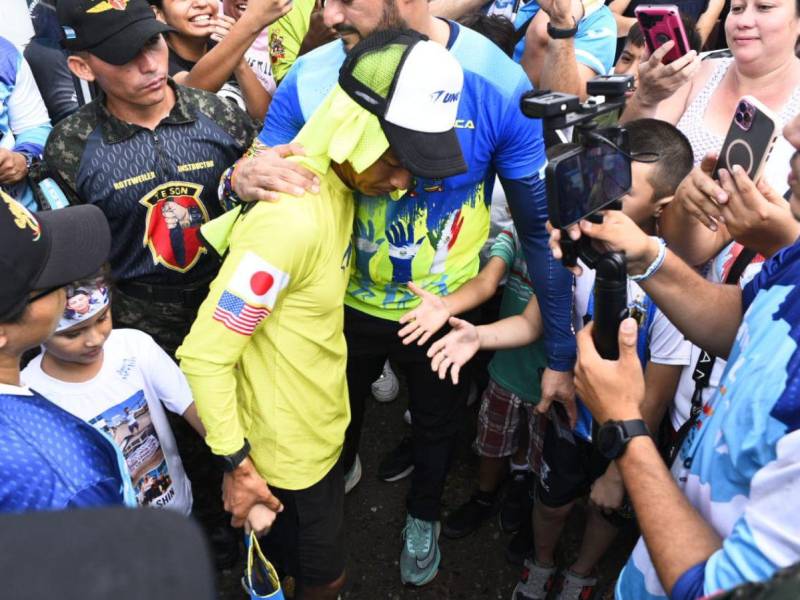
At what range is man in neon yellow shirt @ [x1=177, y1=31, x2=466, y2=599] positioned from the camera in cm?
178

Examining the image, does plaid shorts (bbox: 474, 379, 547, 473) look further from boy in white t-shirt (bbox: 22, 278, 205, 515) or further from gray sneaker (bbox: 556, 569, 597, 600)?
boy in white t-shirt (bbox: 22, 278, 205, 515)

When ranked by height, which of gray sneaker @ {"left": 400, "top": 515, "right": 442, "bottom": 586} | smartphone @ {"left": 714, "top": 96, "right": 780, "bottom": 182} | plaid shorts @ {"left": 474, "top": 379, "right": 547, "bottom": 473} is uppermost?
smartphone @ {"left": 714, "top": 96, "right": 780, "bottom": 182}

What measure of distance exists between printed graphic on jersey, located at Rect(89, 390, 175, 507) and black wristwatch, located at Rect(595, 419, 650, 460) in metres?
1.45

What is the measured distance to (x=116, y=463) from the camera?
1502mm

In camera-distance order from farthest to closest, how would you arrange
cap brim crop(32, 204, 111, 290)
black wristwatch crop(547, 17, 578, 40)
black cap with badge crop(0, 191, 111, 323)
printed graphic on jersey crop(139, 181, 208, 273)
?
black wristwatch crop(547, 17, 578, 40), printed graphic on jersey crop(139, 181, 208, 273), cap brim crop(32, 204, 111, 290), black cap with badge crop(0, 191, 111, 323)

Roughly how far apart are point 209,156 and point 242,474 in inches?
48.3

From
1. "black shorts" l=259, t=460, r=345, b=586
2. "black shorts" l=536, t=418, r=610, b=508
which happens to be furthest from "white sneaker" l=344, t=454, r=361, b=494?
"black shorts" l=536, t=418, r=610, b=508

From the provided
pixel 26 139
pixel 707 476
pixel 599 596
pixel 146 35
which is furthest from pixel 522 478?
pixel 26 139

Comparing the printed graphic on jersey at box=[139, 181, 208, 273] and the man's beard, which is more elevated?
the man's beard

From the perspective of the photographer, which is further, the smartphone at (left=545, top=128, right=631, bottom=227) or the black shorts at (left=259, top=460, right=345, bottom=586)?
the black shorts at (left=259, top=460, right=345, bottom=586)

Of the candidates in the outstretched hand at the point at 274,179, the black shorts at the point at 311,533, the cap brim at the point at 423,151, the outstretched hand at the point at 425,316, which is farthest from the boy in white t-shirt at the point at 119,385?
the cap brim at the point at 423,151

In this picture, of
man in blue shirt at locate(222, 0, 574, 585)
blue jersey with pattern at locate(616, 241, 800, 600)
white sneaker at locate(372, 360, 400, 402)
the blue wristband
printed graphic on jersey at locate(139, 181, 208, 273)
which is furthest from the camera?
white sneaker at locate(372, 360, 400, 402)

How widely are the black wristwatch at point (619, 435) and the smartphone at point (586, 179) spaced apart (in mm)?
459

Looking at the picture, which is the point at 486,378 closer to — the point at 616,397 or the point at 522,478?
the point at 522,478
